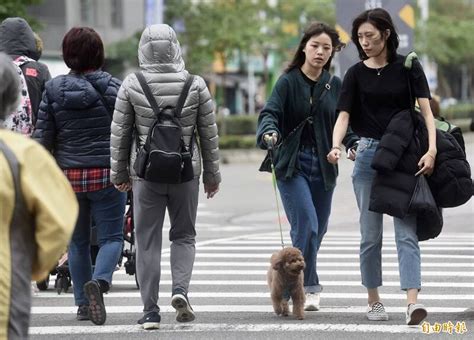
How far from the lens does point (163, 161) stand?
7.33 metres

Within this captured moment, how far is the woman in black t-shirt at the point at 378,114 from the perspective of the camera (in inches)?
292

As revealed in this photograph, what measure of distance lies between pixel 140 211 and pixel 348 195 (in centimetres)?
1480

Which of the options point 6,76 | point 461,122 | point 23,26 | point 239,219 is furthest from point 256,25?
point 6,76

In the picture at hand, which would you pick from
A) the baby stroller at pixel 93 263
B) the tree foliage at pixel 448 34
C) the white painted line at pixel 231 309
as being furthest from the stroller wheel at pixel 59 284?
the tree foliage at pixel 448 34

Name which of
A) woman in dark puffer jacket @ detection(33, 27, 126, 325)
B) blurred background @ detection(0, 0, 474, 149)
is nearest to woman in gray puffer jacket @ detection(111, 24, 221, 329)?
woman in dark puffer jacket @ detection(33, 27, 126, 325)

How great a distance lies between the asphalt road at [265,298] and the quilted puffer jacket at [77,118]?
43.1 inches

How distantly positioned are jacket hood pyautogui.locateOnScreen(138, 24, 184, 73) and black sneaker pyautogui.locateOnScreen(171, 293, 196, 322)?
139cm

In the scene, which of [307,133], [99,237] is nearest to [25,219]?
[99,237]

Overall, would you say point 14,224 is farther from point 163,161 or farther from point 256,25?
point 256,25

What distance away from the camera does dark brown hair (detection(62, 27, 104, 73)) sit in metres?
7.83

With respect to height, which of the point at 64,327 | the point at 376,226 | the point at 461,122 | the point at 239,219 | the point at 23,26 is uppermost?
the point at 23,26

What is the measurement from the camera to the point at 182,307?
761 cm

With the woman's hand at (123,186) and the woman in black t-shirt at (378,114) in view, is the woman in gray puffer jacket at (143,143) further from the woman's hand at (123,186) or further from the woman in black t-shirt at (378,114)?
the woman in black t-shirt at (378,114)

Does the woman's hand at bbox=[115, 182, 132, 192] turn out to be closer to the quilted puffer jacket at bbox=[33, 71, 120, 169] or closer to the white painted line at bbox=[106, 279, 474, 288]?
the quilted puffer jacket at bbox=[33, 71, 120, 169]
